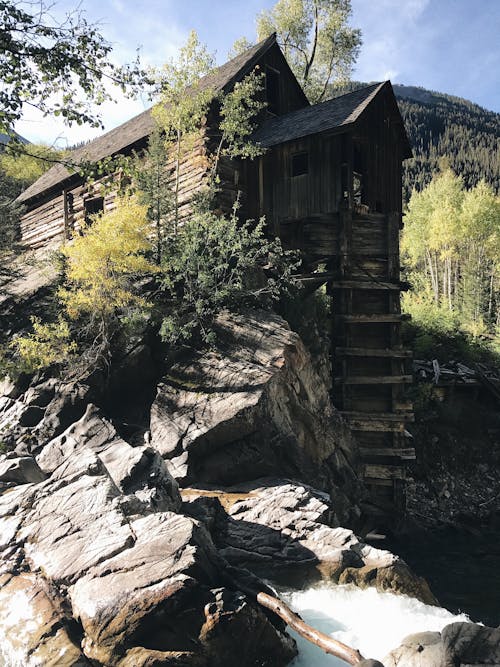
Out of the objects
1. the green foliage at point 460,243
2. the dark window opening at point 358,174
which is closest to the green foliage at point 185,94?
the dark window opening at point 358,174

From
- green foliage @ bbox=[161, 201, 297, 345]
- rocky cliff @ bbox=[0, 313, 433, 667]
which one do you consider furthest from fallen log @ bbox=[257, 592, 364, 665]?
green foliage @ bbox=[161, 201, 297, 345]

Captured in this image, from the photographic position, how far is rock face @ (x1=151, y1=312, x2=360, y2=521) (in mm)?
11883

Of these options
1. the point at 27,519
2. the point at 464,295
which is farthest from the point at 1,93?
the point at 464,295

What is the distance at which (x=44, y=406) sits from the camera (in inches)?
540

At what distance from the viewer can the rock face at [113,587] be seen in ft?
19.5

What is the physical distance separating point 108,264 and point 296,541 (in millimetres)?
8977

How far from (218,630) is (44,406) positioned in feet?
31.4

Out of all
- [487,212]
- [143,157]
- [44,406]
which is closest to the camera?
[44,406]

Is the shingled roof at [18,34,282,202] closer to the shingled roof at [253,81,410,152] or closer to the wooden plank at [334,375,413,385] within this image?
the shingled roof at [253,81,410,152]

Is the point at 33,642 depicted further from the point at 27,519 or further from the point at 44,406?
the point at 44,406

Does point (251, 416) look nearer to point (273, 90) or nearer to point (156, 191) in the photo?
point (156, 191)

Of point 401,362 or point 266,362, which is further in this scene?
point 401,362

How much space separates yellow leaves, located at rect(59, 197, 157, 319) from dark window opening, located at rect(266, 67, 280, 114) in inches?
405

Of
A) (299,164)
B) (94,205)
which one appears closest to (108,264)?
(299,164)
